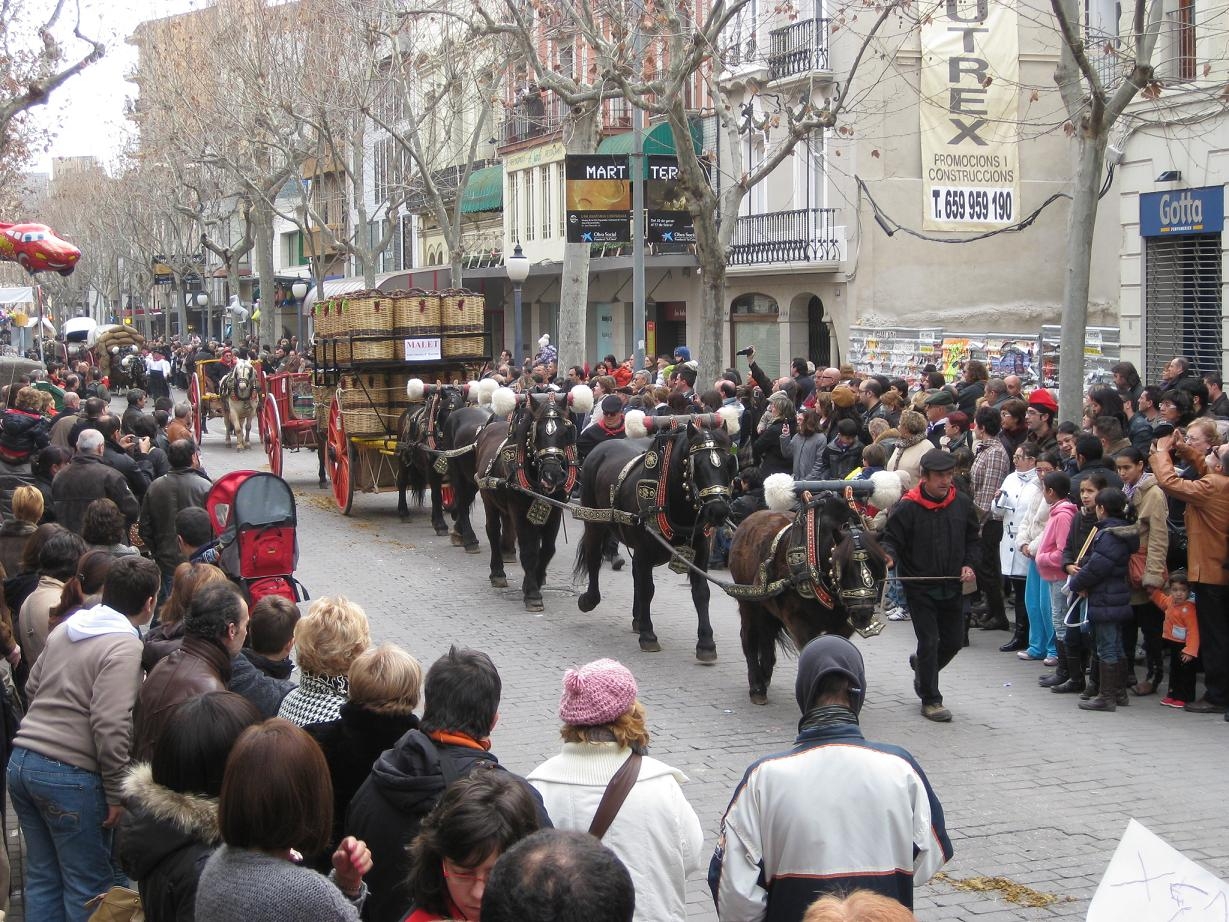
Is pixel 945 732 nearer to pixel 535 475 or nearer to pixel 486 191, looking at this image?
pixel 535 475

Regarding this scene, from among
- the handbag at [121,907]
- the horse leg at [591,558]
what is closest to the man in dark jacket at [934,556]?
the horse leg at [591,558]

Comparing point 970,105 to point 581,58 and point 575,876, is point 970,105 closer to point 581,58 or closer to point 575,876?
point 581,58

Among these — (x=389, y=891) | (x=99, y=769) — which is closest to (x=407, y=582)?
(x=99, y=769)

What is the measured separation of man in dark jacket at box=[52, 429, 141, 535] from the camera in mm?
10617

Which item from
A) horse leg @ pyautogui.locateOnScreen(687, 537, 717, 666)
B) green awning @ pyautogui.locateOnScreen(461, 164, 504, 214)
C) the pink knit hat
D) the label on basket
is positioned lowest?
horse leg @ pyautogui.locateOnScreen(687, 537, 717, 666)

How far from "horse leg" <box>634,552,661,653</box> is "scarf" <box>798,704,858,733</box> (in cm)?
702

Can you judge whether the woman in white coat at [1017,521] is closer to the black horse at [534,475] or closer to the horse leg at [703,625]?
the horse leg at [703,625]

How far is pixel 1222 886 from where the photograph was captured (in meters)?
2.82

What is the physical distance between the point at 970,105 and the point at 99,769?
22595 mm

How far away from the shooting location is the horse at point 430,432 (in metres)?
16.3

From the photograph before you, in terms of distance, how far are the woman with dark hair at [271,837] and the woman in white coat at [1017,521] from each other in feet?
27.2

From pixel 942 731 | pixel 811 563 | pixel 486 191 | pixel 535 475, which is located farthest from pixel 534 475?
pixel 486 191

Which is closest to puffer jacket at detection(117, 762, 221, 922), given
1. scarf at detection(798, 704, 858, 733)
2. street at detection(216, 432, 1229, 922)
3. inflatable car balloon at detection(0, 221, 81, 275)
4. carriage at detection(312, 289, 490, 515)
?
scarf at detection(798, 704, 858, 733)

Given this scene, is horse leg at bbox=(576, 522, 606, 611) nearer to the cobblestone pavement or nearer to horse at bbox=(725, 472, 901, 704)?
the cobblestone pavement
